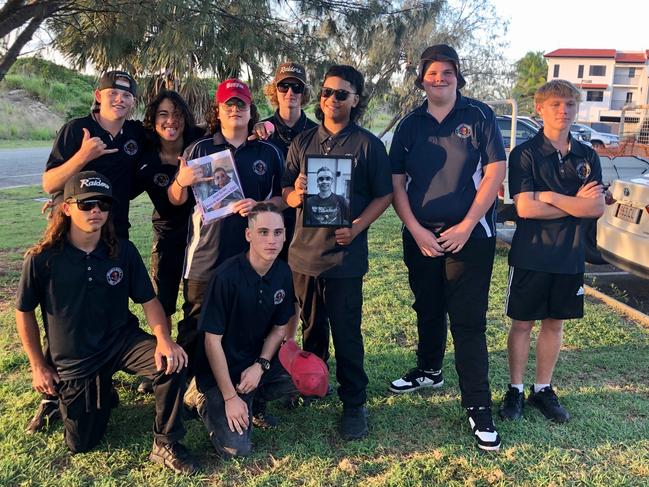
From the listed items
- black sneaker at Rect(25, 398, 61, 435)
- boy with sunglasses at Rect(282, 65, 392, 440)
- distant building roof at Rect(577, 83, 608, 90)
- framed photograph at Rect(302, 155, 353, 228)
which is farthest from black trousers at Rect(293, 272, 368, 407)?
distant building roof at Rect(577, 83, 608, 90)

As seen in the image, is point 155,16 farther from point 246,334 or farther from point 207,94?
point 246,334

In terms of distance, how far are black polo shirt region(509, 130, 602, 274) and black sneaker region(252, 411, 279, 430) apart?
1788 millimetres

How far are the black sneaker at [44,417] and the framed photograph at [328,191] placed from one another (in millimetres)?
1866

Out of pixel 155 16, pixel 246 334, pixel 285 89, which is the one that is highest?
pixel 155 16

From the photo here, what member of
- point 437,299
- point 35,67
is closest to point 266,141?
point 437,299

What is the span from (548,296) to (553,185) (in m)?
0.68

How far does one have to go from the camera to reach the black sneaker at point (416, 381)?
3809 mm

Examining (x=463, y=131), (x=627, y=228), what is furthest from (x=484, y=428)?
(x=627, y=228)

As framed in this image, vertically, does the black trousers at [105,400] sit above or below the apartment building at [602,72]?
below

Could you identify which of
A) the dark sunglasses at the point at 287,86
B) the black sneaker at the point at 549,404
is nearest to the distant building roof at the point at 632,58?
the dark sunglasses at the point at 287,86

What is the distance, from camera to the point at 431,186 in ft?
10.5

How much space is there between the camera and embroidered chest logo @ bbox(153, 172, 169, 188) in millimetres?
3584

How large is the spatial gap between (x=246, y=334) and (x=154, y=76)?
3594 mm

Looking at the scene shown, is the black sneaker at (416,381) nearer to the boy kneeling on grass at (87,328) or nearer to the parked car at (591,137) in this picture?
the boy kneeling on grass at (87,328)
